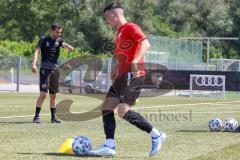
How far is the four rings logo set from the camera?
1352 inches

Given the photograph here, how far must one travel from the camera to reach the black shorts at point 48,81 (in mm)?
13891

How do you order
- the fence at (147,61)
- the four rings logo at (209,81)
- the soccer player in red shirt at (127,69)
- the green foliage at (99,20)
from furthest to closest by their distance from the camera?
the green foliage at (99,20)
the fence at (147,61)
the four rings logo at (209,81)
the soccer player in red shirt at (127,69)

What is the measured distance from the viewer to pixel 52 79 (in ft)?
46.0

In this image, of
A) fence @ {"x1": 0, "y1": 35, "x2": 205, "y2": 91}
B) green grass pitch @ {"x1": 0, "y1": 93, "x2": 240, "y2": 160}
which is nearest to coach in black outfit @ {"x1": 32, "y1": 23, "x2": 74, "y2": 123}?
green grass pitch @ {"x1": 0, "y1": 93, "x2": 240, "y2": 160}

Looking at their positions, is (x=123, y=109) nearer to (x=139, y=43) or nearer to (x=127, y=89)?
(x=127, y=89)

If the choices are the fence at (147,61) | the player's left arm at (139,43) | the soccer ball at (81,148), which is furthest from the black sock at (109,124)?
the fence at (147,61)

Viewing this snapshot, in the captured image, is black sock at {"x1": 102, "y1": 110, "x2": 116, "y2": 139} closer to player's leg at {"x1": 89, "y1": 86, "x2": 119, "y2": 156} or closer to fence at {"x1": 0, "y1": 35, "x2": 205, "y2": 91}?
player's leg at {"x1": 89, "y1": 86, "x2": 119, "y2": 156}

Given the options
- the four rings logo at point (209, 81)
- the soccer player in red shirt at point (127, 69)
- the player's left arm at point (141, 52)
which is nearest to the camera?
the player's left arm at point (141, 52)

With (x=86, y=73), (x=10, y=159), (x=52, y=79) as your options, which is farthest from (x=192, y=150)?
(x=86, y=73)

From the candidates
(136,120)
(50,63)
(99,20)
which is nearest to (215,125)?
(50,63)

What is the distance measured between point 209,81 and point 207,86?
0.29 m

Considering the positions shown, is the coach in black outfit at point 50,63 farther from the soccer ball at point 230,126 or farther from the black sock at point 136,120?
the black sock at point 136,120

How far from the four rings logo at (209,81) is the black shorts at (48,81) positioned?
69.9ft

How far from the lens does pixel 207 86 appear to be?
34812mm
